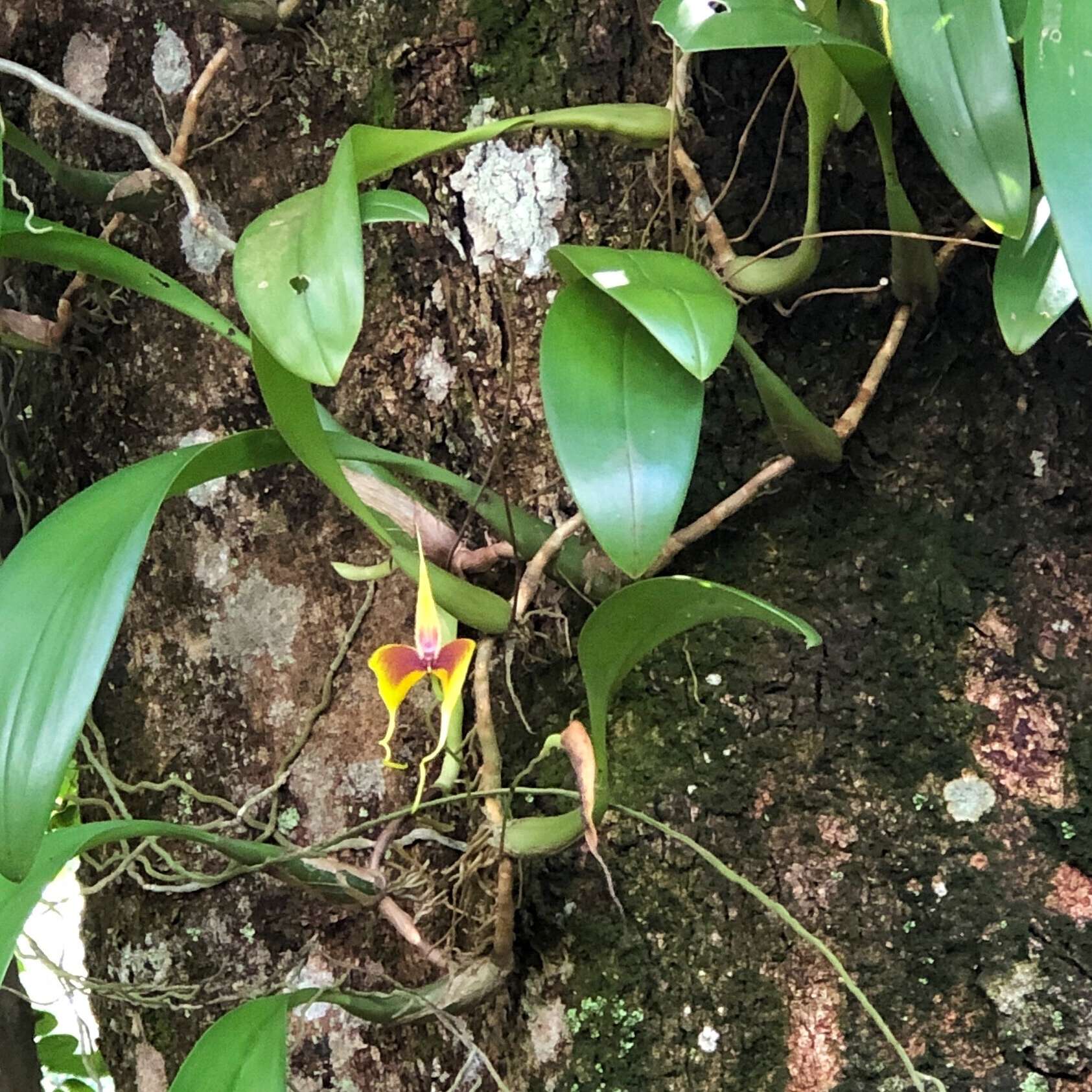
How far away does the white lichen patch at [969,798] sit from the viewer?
0.63m

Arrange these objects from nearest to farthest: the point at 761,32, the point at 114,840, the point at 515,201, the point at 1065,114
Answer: the point at 1065,114 < the point at 761,32 < the point at 114,840 < the point at 515,201

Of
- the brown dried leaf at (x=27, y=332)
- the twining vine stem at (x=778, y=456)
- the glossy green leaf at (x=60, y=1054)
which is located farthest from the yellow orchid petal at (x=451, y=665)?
the glossy green leaf at (x=60, y=1054)

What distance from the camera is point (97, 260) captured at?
0.61 m

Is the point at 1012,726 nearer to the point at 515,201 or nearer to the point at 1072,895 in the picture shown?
the point at 1072,895

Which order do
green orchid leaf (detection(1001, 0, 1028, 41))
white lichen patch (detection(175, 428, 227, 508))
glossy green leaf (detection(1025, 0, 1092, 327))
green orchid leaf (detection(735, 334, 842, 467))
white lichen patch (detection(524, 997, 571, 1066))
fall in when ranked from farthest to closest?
white lichen patch (detection(175, 428, 227, 508)) < white lichen patch (detection(524, 997, 571, 1066)) < green orchid leaf (detection(735, 334, 842, 467)) < green orchid leaf (detection(1001, 0, 1028, 41)) < glossy green leaf (detection(1025, 0, 1092, 327))

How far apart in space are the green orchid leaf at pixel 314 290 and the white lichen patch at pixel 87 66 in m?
0.50

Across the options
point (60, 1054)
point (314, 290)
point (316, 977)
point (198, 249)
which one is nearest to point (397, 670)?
point (314, 290)

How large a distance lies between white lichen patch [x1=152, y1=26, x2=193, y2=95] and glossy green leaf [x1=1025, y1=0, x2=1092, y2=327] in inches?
25.2

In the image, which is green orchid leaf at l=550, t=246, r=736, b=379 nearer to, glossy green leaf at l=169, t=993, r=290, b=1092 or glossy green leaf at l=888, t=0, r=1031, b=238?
glossy green leaf at l=888, t=0, r=1031, b=238

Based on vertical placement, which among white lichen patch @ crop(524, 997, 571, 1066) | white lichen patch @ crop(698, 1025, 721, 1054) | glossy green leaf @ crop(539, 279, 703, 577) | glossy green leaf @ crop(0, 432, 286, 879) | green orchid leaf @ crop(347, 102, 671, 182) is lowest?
white lichen patch @ crop(524, 997, 571, 1066)

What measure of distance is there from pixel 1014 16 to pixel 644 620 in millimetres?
324

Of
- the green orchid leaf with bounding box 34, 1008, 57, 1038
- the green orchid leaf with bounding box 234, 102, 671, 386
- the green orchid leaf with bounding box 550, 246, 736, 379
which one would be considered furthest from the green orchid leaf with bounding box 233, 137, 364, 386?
the green orchid leaf with bounding box 34, 1008, 57, 1038

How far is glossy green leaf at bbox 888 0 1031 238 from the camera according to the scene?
43cm

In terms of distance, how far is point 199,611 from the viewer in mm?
803
